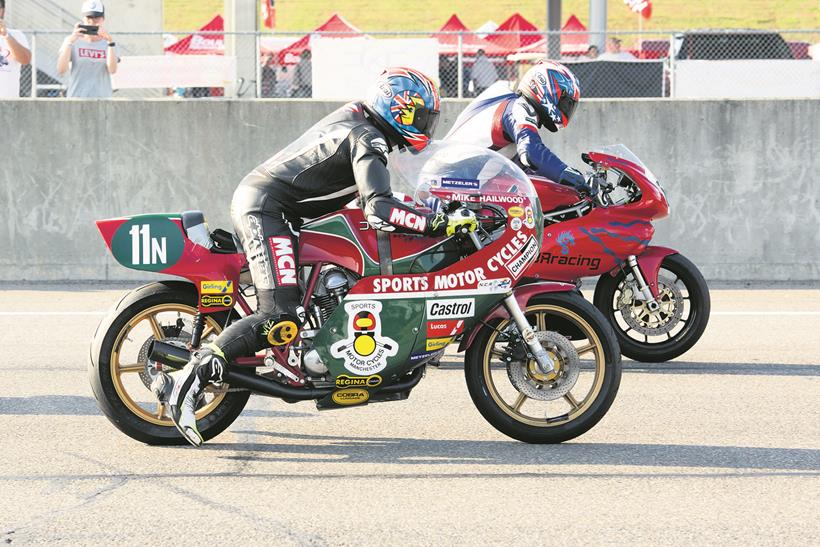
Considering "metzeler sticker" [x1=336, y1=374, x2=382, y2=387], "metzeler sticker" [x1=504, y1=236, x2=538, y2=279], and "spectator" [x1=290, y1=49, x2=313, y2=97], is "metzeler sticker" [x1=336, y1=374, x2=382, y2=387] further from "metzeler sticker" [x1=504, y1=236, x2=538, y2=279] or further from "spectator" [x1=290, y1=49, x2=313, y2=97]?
"spectator" [x1=290, y1=49, x2=313, y2=97]

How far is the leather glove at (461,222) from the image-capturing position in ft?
19.5

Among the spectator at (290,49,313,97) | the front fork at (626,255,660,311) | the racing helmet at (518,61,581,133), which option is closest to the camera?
the front fork at (626,255,660,311)

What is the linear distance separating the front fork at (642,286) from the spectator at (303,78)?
777 cm

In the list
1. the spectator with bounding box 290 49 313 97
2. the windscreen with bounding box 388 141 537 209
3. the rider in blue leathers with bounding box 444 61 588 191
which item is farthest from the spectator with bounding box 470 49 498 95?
the windscreen with bounding box 388 141 537 209

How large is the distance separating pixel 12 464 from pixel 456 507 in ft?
6.81

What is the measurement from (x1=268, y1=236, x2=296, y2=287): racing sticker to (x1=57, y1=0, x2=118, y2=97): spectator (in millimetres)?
7523

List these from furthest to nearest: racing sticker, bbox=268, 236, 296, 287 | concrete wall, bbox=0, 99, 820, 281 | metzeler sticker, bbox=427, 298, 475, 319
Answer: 1. concrete wall, bbox=0, 99, 820, 281
2. metzeler sticker, bbox=427, 298, 475, 319
3. racing sticker, bbox=268, 236, 296, 287

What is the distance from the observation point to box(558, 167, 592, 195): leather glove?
8.24 meters

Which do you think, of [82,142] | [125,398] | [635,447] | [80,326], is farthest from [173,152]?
[635,447]

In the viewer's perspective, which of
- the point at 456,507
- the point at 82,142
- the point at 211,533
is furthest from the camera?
the point at 82,142

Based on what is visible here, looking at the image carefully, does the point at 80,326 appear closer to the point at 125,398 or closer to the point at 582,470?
the point at 125,398

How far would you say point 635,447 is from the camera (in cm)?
630

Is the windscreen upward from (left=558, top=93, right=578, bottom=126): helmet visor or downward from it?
downward

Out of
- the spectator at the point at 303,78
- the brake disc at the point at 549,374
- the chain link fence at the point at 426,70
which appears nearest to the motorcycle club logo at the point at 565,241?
the brake disc at the point at 549,374
